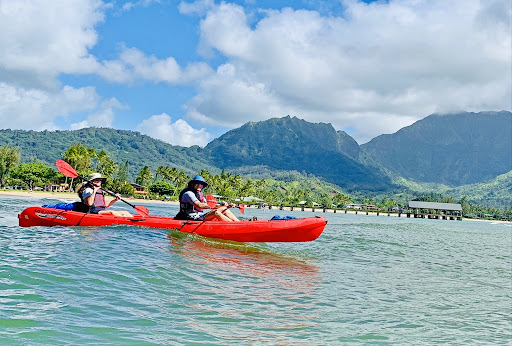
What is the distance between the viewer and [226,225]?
14.0 meters

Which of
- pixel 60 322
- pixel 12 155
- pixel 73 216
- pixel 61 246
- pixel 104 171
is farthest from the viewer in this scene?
pixel 104 171

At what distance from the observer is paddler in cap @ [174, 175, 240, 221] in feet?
47.5

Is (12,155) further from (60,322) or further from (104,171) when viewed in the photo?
(60,322)

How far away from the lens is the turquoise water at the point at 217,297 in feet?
17.7

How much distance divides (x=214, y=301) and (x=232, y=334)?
5.27 ft

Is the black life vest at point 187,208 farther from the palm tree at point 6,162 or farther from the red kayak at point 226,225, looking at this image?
the palm tree at point 6,162

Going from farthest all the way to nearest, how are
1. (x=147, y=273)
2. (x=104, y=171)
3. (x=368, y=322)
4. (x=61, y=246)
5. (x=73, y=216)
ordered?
(x=104, y=171), (x=73, y=216), (x=61, y=246), (x=147, y=273), (x=368, y=322)

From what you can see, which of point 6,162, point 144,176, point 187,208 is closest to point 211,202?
point 187,208

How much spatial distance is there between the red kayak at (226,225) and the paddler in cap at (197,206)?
45 centimetres

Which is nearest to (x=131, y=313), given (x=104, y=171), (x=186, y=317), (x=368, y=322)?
(x=186, y=317)

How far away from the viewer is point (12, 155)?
93.0 meters

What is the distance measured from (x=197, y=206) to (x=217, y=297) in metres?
7.75

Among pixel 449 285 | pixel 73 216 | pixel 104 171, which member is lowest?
pixel 449 285

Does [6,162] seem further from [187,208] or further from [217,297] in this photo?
[217,297]
